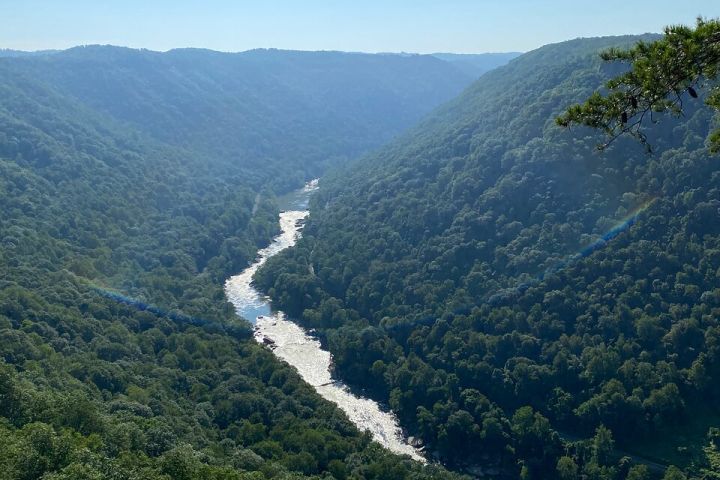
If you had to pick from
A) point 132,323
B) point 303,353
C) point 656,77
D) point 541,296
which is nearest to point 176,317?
point 132,323

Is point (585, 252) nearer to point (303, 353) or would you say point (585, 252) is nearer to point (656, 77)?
point (303, 353)

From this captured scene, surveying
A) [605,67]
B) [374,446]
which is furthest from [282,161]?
[374,446]

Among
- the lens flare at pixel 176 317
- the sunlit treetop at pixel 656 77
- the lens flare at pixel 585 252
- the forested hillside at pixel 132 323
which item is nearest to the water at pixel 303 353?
the lens flare at pixel 176 317

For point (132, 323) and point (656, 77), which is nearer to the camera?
point (656, 77)

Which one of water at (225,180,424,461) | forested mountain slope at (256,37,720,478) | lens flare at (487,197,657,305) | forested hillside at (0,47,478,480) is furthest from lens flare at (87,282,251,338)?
lens flare at (487,197,657,305)

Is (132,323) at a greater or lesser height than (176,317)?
greater

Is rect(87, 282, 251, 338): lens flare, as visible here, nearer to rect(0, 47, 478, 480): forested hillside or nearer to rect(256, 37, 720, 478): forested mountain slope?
rect(0, 47, 478, 480): forested hillside

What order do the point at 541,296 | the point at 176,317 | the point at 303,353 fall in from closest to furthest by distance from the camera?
the point at 541,296, the point at 303,353, the point at 176,317
